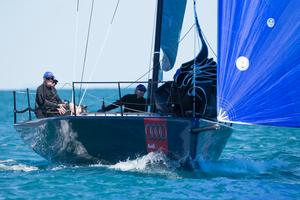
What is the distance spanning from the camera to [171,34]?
12.5 meters

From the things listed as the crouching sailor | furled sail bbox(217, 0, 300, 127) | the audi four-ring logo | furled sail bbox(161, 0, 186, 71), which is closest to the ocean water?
the audi four-ring logo

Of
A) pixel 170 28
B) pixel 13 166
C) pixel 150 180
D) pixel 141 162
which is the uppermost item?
pixel 170 28

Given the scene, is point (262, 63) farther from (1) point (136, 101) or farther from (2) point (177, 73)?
(1) point (136, 101)

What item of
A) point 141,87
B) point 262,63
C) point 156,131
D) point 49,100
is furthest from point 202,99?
point 49,100

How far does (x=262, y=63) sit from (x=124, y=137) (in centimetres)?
253

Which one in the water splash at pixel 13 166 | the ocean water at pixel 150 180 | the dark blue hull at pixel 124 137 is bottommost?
the water splash at pixel 13 166

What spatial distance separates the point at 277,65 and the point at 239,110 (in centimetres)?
79

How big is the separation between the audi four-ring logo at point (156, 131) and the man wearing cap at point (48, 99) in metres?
1.91

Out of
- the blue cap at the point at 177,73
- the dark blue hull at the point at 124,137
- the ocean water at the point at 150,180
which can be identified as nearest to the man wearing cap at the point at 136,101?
the ocean water at the point at 150,180

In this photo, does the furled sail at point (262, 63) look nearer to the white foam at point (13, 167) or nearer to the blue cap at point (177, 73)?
the blue cap at point (177, 73)

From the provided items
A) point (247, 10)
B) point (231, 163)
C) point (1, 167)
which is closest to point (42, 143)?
point (1, 167)

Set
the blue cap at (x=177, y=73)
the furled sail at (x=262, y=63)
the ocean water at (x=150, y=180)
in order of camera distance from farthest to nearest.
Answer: the blue cap at (x=177, y=73) → the furled sail at (x=262, y=63) → the ocean water at (x=150, y=180)

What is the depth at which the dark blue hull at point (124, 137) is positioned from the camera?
34.9 feet

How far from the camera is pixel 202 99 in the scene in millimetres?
11188
